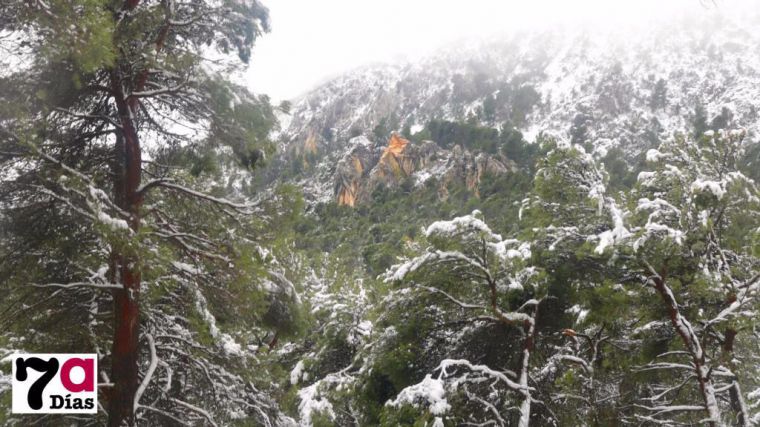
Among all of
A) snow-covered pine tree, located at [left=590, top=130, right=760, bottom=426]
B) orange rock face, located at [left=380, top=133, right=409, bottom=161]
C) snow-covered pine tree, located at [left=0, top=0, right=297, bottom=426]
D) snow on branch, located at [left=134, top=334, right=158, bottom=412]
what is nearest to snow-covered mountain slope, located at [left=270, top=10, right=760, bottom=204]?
orange rock face, located at [left=380, top=133, right=409, bottom=161]

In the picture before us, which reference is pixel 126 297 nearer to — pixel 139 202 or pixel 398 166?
pixel 139 202

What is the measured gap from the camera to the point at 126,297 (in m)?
5.28

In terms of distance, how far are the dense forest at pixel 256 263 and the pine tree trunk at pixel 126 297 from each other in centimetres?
2

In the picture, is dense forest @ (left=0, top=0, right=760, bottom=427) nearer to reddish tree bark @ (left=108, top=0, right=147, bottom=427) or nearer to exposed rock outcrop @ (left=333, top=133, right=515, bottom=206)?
reddish tree bark @ (left=108, top=0, right=147, bottom=427)

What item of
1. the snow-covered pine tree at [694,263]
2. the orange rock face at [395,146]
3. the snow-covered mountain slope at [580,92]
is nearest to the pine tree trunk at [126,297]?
the snow-covered pine tree at [694,263]

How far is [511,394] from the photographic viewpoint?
8.43m

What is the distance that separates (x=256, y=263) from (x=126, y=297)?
1296mm

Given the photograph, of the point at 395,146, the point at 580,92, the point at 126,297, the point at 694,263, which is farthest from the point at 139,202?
the point at 580,92

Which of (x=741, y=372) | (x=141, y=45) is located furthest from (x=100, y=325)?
(x=741, y=372)

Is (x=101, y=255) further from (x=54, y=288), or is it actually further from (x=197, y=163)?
(x=197, y=163)

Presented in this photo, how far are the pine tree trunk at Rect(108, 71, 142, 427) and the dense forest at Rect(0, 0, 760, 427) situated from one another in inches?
0.8

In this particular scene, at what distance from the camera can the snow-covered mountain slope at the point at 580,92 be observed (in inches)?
4899

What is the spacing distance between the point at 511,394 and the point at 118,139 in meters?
6.56

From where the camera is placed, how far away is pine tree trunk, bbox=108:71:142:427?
511cm
